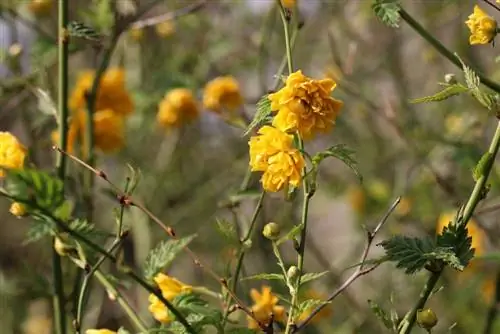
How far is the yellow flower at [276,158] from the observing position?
1.00m

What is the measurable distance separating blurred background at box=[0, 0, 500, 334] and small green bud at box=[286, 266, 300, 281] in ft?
1.81

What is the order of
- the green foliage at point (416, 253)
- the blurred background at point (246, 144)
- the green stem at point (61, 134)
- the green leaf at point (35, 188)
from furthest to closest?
the blurred background at point (246, 144), the green stem at point (61, 134), the green foliage at point (416, 253), the green leaf at point (35, 188)

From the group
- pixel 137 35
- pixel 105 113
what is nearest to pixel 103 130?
pixel 105 113

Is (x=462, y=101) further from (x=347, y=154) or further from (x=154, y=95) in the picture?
(x=347, y=154)

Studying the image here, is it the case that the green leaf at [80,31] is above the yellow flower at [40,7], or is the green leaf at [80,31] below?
below

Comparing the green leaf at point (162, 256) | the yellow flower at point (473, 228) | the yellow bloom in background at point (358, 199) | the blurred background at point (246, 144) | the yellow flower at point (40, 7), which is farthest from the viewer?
the yellow bloom in background at point (358, 199)

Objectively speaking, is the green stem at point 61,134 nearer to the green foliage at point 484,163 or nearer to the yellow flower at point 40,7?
the green foliage at point 484,163

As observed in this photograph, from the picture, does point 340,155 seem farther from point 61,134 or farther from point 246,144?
point 246,144

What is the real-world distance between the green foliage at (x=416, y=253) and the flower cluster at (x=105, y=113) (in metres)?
0.89

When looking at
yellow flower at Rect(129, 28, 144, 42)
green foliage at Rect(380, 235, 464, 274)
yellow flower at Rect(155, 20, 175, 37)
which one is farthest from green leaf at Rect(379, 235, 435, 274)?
yellow flower at Rect(155, 20, 175, 37)

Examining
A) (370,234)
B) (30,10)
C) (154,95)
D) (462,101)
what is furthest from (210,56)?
(370,234)

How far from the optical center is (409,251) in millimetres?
1013

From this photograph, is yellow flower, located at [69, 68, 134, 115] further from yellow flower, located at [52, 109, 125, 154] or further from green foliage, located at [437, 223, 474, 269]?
green foliage, located at [437, 223, 474, 269]

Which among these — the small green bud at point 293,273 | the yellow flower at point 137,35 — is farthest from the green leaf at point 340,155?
the yellow flower at point 137,35
